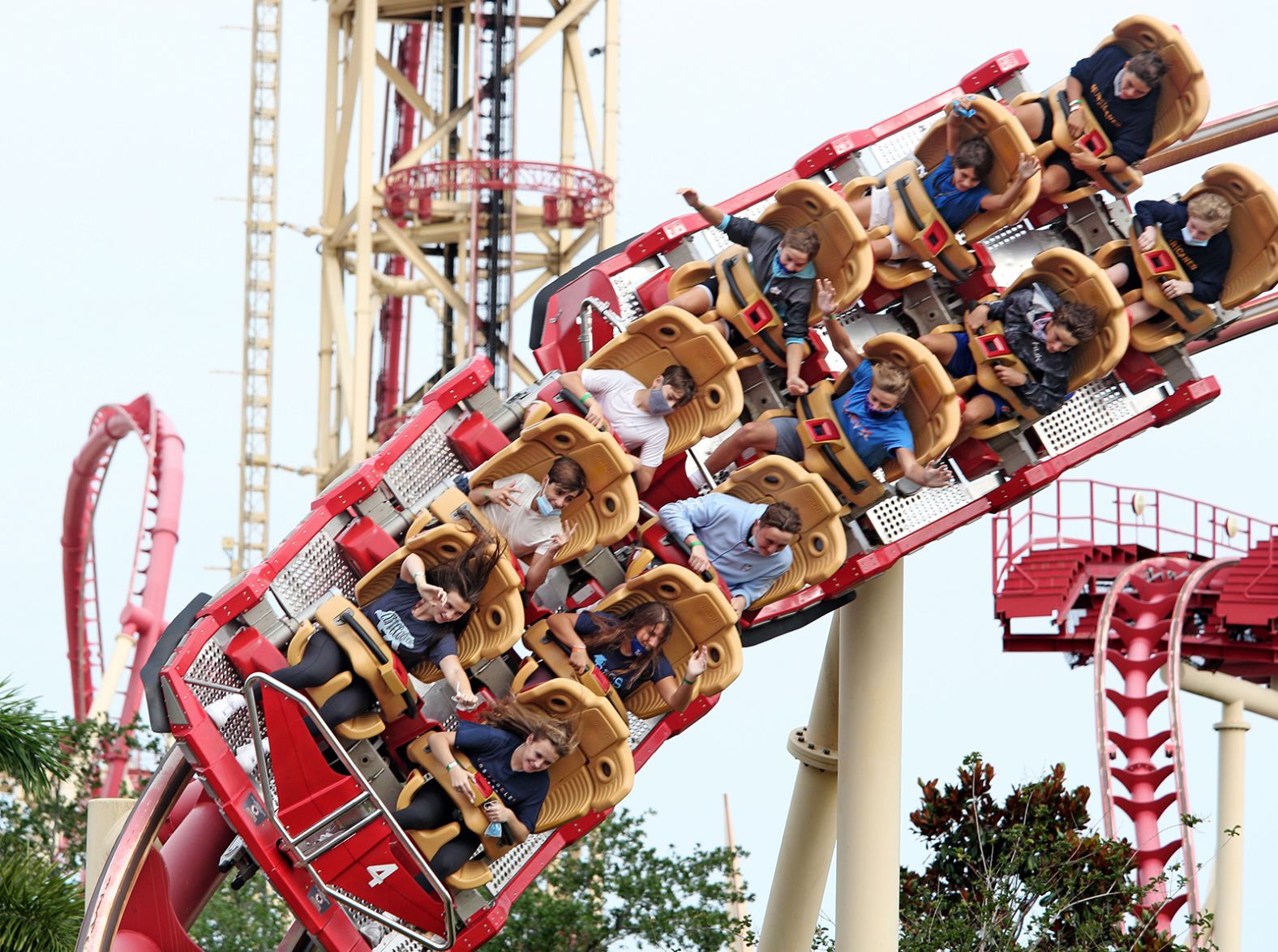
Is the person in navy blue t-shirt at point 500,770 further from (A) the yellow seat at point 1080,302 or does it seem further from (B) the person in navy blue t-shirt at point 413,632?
(A) the yellow seat at point 1080,302

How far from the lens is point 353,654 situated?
23.0 ft

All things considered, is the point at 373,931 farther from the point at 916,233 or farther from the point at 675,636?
the point at 916,233

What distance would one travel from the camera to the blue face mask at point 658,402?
7570 millimetres

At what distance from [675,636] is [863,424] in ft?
3.39

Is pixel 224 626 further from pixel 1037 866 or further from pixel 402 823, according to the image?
pixel 1037 866

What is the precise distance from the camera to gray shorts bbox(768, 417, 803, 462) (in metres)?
7.92

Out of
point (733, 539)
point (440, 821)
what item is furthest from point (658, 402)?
point (440, 821)

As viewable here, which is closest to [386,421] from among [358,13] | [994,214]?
[358,13]

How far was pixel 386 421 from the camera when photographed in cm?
2292

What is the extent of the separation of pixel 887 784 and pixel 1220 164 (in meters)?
2.63

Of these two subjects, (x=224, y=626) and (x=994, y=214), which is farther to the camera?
(x=994, y=214)

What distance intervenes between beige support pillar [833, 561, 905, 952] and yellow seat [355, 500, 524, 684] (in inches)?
67.2

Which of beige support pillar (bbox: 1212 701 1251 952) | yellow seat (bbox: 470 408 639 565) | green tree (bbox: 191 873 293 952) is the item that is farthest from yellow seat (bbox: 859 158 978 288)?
green tree (bbox: 191 873 293 952)

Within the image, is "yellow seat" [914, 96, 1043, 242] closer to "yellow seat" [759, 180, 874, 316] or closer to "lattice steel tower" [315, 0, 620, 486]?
"yellow seat" [759, 180, 874, 316]
